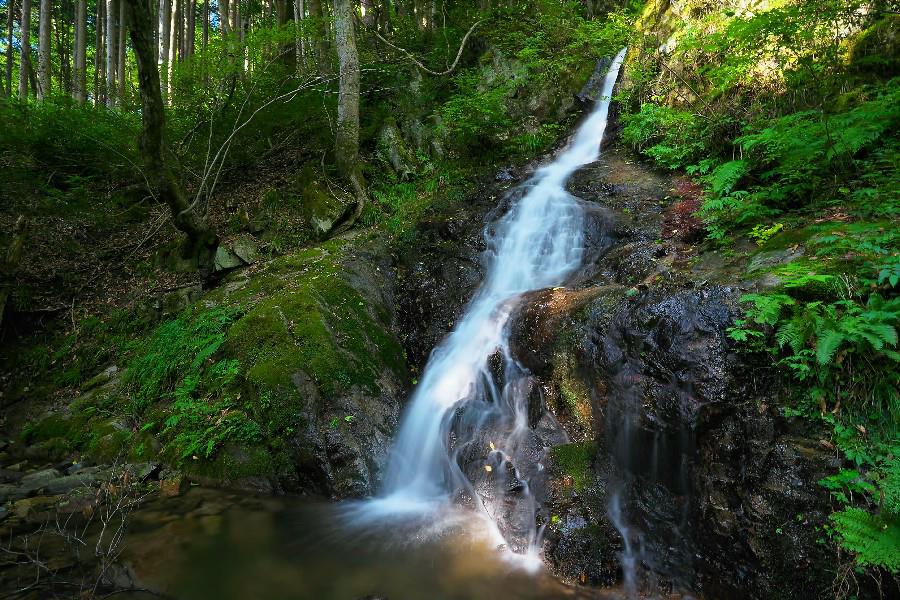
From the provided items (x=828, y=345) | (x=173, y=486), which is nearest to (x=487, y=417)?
(x=828, y=345)

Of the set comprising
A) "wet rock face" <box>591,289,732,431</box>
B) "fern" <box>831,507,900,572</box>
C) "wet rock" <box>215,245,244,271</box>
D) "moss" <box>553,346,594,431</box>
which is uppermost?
"wet rock" <box>215,245,244,271</box>

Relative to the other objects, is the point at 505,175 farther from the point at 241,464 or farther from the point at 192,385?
the point at 241,464

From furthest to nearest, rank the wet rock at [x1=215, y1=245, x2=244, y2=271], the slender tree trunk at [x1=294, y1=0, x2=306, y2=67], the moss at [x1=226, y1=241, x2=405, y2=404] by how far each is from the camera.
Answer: the slender tree trunk at [x1=294, y1=0, x2=306, y2=67] → the wet rock at [x1=215, y1=245, x2=244, y2=271] → the moss at [x1=226, y1=241, x2=405, y2=404]

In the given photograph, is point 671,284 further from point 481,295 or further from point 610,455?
point 481,295

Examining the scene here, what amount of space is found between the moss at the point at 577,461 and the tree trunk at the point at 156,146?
6.68m

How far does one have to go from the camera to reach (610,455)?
14.2ft

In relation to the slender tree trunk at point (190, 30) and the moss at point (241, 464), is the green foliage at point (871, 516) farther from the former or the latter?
the slender tree trunk at point (190, 30)

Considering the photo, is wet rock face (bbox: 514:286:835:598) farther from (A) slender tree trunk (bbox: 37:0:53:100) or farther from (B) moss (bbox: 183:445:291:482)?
(A) slender tree trunk (bbox: 37:0:53:100)

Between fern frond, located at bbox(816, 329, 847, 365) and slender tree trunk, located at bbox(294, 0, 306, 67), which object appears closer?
fern frond, located at bbox(816, 329, 847, 365)

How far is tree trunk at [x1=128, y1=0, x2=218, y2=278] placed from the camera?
5719 mm

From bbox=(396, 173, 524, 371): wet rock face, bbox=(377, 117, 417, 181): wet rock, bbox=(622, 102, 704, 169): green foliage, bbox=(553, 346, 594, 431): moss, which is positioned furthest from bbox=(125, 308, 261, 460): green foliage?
bbox=(622, 102, 704, 169): green foliage

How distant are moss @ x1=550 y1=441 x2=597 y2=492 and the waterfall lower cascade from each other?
0.64ft

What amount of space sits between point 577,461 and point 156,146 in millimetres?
7138

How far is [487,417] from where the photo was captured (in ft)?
17.6
